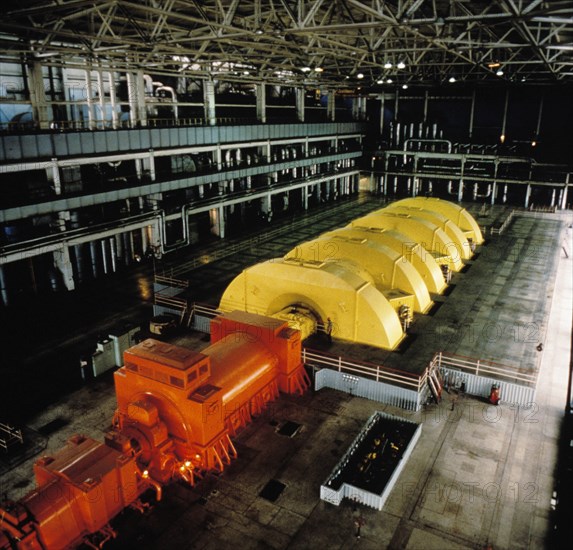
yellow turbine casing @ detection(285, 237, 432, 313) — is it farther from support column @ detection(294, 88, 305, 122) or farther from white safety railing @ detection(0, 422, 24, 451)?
support column @ detection(294, 88, 305, 122)

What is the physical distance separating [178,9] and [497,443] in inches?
844

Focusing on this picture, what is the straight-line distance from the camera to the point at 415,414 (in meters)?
15.1

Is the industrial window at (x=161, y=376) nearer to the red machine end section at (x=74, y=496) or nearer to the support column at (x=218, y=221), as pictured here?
the red machine end section at (x=74, y=496)

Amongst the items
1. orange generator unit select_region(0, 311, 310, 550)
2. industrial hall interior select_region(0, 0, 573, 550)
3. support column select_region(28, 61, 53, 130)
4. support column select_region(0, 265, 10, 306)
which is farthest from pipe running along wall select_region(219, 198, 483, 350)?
support column select_region(28, 61, 53, 130)

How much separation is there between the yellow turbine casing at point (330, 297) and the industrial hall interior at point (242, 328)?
9cm

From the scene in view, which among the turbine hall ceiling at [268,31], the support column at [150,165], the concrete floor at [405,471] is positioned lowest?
the concrete floor at [405,471]

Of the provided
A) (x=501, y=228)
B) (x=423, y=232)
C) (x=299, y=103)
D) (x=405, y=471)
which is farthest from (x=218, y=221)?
(x=405, y=471)

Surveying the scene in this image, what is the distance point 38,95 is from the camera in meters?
24.0

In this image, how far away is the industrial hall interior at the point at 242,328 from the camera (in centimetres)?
1109

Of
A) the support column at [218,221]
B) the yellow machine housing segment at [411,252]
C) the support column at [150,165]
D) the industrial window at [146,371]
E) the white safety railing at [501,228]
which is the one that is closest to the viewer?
the industrial window at [146,371]

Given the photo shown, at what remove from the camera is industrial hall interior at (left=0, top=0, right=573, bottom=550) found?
11.1 metres

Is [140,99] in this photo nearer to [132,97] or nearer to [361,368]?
[132,97]

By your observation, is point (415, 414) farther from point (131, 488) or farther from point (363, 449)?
point (131, 488)

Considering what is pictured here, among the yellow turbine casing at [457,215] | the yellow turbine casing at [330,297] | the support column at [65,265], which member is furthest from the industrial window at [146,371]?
the yellow turbine casing at [457,215]
